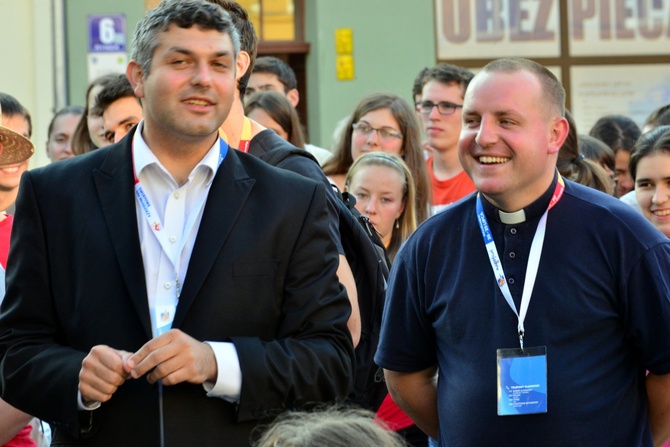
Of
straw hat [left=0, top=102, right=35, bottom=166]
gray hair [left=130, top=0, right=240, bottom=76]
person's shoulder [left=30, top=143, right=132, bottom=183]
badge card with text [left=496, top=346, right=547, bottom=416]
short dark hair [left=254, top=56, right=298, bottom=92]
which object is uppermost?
short dark hair [left=254, top=56, right=298, bottom=92]

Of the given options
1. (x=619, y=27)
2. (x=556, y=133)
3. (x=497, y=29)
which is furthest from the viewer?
(x=619, y=27)

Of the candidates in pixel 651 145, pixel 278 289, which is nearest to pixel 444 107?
pixel 651 145

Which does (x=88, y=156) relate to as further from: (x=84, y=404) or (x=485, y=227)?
(x=485, y=227)

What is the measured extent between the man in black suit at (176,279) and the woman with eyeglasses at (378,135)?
3654 millimetres

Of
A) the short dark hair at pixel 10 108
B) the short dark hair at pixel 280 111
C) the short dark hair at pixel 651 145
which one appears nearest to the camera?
the short dark hair at pixel 651 145

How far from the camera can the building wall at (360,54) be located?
12125mm

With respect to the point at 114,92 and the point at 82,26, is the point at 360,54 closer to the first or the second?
the point at 82,26

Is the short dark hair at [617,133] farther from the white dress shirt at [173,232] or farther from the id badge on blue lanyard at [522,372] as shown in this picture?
the white dress shirt at [173,232]

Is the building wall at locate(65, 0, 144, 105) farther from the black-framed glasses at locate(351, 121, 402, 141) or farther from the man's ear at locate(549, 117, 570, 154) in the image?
the man's ear at locate(549, 117, 570, 154)

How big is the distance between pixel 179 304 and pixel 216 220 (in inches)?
10.2

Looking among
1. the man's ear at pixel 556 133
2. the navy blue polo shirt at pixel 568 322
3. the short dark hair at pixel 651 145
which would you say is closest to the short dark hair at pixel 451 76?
the short dark hair at pixel 651 145

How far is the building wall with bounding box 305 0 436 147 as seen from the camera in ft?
39.8

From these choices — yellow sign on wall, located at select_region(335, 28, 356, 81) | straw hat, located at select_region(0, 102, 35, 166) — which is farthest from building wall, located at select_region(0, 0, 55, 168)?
straw hat, located at select_region(0, 102, 35, 166)

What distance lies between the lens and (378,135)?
712 centimetres
